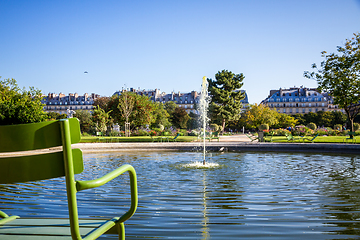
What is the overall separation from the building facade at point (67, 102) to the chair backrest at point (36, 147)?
319 ft

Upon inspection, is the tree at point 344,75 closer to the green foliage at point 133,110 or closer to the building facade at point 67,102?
the green foliage at point 133,110

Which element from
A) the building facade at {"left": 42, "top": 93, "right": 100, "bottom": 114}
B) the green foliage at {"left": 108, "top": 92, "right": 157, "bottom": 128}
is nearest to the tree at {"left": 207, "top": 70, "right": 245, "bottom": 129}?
the green foliage at {"left": 108, "top": 92, "right": 157, "bottom": 128}

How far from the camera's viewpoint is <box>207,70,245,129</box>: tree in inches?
1713

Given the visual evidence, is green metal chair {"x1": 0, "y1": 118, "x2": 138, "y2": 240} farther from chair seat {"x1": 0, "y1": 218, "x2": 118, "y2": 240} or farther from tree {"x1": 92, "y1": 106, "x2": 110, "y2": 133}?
tree {"x1": 92, "y1": 106, "x2": 110, "y2": 133}

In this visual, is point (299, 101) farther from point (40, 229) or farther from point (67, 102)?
point (40, 229)

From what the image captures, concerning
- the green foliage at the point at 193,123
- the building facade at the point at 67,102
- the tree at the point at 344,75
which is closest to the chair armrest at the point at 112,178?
the tree at the point at 344,75

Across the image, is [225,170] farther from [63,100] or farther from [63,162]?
[63,100]

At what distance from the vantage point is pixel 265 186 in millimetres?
6723

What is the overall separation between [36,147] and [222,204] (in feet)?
13.2

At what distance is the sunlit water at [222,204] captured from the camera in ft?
12.1

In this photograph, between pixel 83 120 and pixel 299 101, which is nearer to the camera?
pixel 83 120

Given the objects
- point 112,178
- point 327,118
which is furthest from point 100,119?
point 327,118

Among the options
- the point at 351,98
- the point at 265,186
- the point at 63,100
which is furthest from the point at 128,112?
the point at 63,100

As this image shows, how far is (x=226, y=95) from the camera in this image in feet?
144
